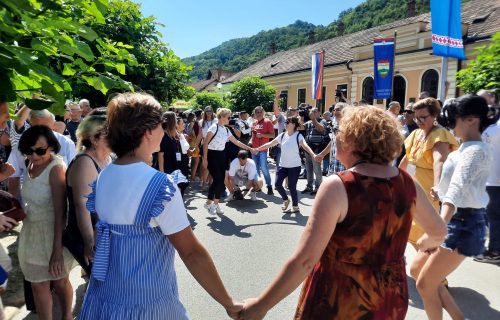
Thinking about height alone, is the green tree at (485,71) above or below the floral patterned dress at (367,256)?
above

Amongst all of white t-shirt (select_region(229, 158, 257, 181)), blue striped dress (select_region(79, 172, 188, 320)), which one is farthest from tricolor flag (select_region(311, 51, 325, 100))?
blue striped dress (select_region(79, 172, 188, 320))

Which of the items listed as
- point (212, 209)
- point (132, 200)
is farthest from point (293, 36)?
point (132, 200)

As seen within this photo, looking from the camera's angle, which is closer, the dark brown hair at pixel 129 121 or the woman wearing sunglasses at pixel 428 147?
the dark brown hair at pixel 129 121

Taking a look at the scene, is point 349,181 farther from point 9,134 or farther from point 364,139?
point 9,134

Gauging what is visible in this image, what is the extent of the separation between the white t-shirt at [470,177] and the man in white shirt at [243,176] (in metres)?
5.63

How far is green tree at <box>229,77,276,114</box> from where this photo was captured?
2916 centimetres

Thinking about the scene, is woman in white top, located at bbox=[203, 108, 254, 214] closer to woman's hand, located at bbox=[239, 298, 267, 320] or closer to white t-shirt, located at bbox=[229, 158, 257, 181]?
white t-shirt, located at bbox=[229, 158, 257, 181]

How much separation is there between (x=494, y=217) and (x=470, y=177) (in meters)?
2.55

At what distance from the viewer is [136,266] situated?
5.63 feet

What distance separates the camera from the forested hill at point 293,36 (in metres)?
53.6

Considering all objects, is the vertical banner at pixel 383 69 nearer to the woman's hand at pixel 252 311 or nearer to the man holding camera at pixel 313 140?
the man holding camera at pixel 313 140

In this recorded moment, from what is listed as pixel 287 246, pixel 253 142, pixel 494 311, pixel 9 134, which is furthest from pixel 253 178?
pixel 494 311

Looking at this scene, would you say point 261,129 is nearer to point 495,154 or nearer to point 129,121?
point 495,154

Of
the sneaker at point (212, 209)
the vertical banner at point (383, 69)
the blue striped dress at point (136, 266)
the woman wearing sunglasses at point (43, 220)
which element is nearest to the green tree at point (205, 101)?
the vertical banner at point (383, 69)
